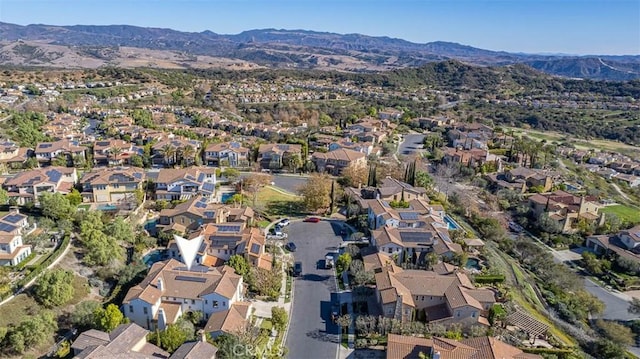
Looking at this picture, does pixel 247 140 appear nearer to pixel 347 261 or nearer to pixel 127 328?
pixel 347 261

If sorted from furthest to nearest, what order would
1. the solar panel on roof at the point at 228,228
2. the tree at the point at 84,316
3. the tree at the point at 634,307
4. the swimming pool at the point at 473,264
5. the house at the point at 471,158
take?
the house at the point at 471,158 → the solar panel on roof at the point at 228,228 → the swimming pool at the point at 473,264 → the tree at the point at 634,307 → the tree at the point at 84,316

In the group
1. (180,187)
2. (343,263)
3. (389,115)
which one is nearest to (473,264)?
(343,263)

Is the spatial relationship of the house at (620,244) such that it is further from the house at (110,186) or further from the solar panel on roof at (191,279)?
the house at (110,186)

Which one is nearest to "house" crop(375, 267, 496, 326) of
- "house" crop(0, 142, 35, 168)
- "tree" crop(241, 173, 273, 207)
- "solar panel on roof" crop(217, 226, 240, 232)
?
"solar panel on roof" crop(217, 226, 240, 232)

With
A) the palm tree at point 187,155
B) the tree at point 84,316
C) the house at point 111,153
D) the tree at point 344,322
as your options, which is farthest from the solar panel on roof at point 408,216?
the house at point 111,153

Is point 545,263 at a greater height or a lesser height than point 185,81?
lesser

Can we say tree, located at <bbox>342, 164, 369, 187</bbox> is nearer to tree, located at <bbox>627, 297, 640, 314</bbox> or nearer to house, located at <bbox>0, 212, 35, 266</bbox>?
tree, located at <bbox>627, 297, 640, 314</bbox>

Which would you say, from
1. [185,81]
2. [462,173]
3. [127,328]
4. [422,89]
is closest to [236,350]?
[127,328]
